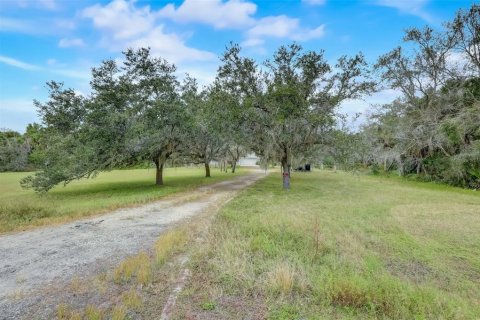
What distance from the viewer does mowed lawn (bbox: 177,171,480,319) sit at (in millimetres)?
3541

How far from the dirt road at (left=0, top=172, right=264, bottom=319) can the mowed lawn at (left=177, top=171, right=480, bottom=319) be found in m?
1.61

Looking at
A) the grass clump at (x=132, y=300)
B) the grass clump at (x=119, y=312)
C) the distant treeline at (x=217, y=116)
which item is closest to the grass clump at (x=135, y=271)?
the grass clump at (x=132, y=300)

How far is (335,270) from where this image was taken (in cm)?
457

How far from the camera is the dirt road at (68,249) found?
4.06 metres

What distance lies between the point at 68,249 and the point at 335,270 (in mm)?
5016

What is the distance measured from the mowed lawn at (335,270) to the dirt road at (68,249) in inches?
63.5

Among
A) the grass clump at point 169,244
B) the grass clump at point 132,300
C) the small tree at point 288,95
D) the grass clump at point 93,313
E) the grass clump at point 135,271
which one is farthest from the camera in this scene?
the small tree at point 288,95

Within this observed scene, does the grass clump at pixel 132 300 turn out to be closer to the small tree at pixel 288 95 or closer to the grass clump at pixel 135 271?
the grass clump at pixel 135 271

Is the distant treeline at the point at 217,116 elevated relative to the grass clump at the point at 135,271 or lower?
elevated

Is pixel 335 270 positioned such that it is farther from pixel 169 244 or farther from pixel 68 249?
pixel 68 249

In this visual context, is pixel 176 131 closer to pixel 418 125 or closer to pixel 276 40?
pixel 276 40

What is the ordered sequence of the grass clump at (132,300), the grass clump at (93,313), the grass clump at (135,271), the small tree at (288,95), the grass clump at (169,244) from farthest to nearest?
1. the small tree at (288,95)
2. the grass clump at (169,244)
3. the grass clump at (135,271)
4. the grass clump at (132,300)
5. the grass clump at (93,313)

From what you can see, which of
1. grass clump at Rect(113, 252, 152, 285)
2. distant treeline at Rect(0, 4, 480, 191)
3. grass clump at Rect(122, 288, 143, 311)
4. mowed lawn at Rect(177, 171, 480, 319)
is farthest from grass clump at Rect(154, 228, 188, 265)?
distant treeline at Rect(0, 4, 480, 191)

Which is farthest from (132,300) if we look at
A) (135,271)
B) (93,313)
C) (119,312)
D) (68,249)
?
(68,249)
